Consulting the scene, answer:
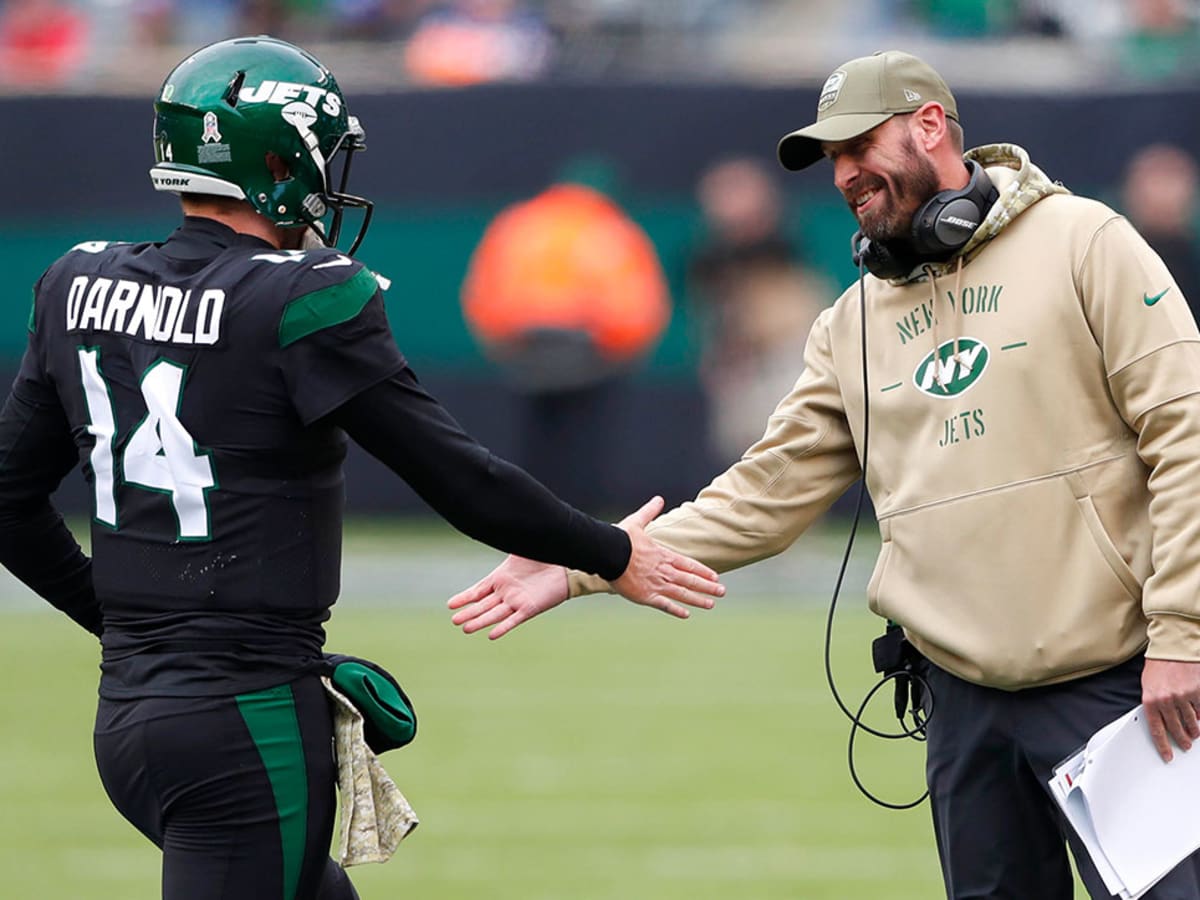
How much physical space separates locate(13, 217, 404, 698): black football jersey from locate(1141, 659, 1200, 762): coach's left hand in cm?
146

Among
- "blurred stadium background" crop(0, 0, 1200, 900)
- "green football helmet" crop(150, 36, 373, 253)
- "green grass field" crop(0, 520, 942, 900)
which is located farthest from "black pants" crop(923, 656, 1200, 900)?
"blurred stadium background" crop(0, 0, 1200, 900)

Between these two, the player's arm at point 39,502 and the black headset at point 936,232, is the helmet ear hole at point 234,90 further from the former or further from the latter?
the black headset at point 936,232

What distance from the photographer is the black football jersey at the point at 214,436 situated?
3582 mm

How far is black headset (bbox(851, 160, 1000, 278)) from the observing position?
4160mm

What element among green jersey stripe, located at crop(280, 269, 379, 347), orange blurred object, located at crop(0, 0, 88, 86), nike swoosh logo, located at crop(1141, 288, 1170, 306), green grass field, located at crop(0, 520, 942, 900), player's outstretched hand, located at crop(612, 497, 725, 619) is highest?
green jersey stripe, located at crop(280, 269, 379, 347)

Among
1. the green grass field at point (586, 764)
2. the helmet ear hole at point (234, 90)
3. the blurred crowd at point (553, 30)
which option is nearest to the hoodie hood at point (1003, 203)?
the helmet ear hole at point (234, 90)

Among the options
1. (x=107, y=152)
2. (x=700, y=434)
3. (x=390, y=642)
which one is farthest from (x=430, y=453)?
(x=107, y=152)

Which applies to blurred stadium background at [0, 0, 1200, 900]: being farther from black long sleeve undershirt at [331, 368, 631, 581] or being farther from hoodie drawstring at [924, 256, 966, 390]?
black long sleeve undershirt at [331, 368, 631, 581]

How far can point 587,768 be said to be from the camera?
26.7 feet

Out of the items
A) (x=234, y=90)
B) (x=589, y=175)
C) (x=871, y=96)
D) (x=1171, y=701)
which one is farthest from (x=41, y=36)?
(x=1171, y=701)

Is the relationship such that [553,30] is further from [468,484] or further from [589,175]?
[468,484]

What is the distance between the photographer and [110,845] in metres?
7.13

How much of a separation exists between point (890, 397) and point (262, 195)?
130 cm

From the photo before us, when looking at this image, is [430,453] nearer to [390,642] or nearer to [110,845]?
[110,845]
